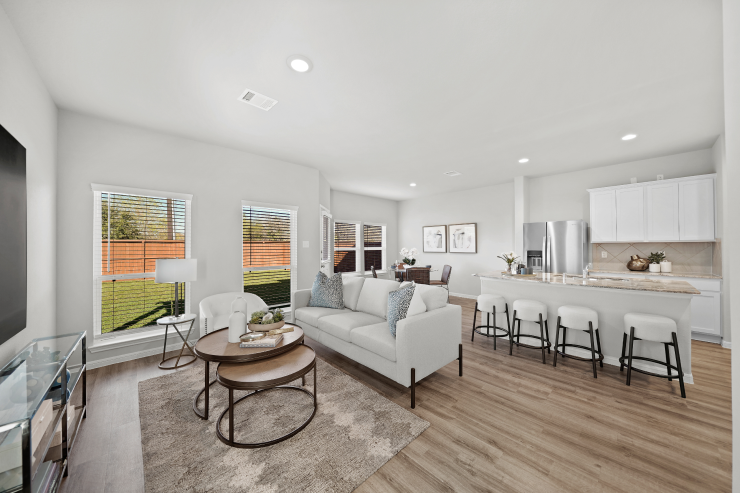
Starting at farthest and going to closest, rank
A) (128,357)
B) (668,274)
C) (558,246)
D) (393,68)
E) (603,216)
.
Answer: (558,246)
(603,216)
(668,274)
(128,357)
(393,68)

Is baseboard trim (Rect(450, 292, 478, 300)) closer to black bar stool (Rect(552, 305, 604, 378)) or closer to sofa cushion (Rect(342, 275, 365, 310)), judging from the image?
black bar stool (Rect(552, 305, 604, 378))

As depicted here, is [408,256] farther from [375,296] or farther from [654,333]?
[654,333]

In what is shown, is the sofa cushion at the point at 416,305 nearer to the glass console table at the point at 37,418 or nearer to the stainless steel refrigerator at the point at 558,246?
the glass console table at the point at 37,418

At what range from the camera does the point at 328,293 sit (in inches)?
147

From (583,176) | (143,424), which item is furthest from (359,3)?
(583,176)

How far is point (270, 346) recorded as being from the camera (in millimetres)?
2191

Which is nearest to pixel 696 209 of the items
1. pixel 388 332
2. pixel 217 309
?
pixel 388 332

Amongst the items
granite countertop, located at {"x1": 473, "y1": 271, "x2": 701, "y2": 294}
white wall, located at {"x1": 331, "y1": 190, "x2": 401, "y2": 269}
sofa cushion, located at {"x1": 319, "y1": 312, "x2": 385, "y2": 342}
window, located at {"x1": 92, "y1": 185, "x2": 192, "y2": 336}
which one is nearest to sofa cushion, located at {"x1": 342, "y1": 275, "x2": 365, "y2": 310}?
sofa cushion, located at {"x1": 319, "y1": 312, "x2": 385, "y2": 342}

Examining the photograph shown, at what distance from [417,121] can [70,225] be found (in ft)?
13.1

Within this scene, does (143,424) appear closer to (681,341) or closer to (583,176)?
(681,341)

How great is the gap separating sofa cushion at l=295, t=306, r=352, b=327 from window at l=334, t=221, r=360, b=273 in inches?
130

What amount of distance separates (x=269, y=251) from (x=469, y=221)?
4891 mm

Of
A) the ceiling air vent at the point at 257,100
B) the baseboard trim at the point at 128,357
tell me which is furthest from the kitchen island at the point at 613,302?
the baseboard trim at the point at 128,357

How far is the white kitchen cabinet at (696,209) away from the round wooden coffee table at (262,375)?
5.59m
